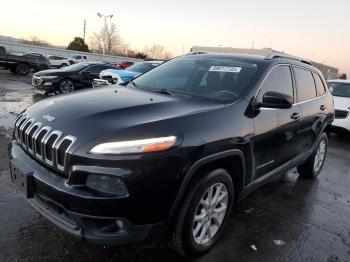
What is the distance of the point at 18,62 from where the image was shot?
2139cm

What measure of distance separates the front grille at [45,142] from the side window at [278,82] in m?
1.89

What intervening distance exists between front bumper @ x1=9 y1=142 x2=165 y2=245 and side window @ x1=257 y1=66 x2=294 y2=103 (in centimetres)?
174

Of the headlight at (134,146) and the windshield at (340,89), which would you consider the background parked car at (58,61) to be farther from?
the headlight at (134,146)

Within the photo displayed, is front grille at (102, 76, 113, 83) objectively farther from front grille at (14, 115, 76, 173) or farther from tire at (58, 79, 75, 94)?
front grille at (14, 115, 76, 173)

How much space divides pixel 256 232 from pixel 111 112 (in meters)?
2.01

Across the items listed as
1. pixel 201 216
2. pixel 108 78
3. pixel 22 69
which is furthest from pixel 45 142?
pixel 22 69

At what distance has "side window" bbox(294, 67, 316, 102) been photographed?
4.34 meters

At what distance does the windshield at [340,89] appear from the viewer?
958 cm

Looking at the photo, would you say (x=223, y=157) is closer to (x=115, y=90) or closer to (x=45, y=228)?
(x=115, y=90)

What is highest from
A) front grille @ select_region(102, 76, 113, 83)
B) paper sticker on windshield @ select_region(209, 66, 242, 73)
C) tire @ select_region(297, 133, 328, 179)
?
paper sticker on windshield @ select_region(209, 66, 242, 73)

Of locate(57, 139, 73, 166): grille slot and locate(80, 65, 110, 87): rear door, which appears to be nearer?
locate(57, 139, 73, 166): grille slot

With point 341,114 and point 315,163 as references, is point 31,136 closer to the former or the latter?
point 315,163

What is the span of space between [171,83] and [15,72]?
20.7 meters

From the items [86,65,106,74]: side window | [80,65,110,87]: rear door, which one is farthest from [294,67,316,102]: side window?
[86,65,106,74]: side window
